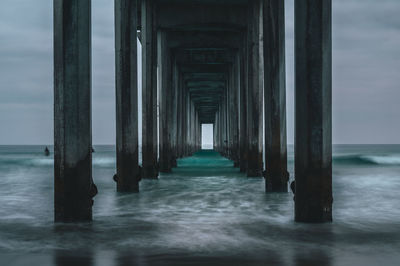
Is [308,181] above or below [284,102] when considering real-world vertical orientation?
below

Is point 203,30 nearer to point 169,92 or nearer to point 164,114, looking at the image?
point 169,92

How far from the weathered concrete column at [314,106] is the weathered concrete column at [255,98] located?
932 cm

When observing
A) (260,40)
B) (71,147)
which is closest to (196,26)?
(260,40)

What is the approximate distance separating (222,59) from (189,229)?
24214 millimetres

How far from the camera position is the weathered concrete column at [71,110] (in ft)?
25.3

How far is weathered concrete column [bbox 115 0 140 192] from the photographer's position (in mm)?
12617

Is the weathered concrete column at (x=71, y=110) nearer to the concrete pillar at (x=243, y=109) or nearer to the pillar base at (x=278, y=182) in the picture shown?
the pillar base at (x=278, y=182)

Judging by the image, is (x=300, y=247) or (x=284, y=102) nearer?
(x=300, y=247)

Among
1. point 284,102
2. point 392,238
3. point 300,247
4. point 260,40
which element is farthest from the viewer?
point 260,40

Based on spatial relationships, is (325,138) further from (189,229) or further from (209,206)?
(209,206)

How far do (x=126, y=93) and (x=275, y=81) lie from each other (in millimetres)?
3696

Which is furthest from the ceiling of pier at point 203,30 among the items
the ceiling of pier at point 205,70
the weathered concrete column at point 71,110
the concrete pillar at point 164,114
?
the weathered concrete column at point 71,110

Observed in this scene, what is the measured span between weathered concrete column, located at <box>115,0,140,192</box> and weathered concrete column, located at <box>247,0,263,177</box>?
17.9ft

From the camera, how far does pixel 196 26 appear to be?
22828 mm
